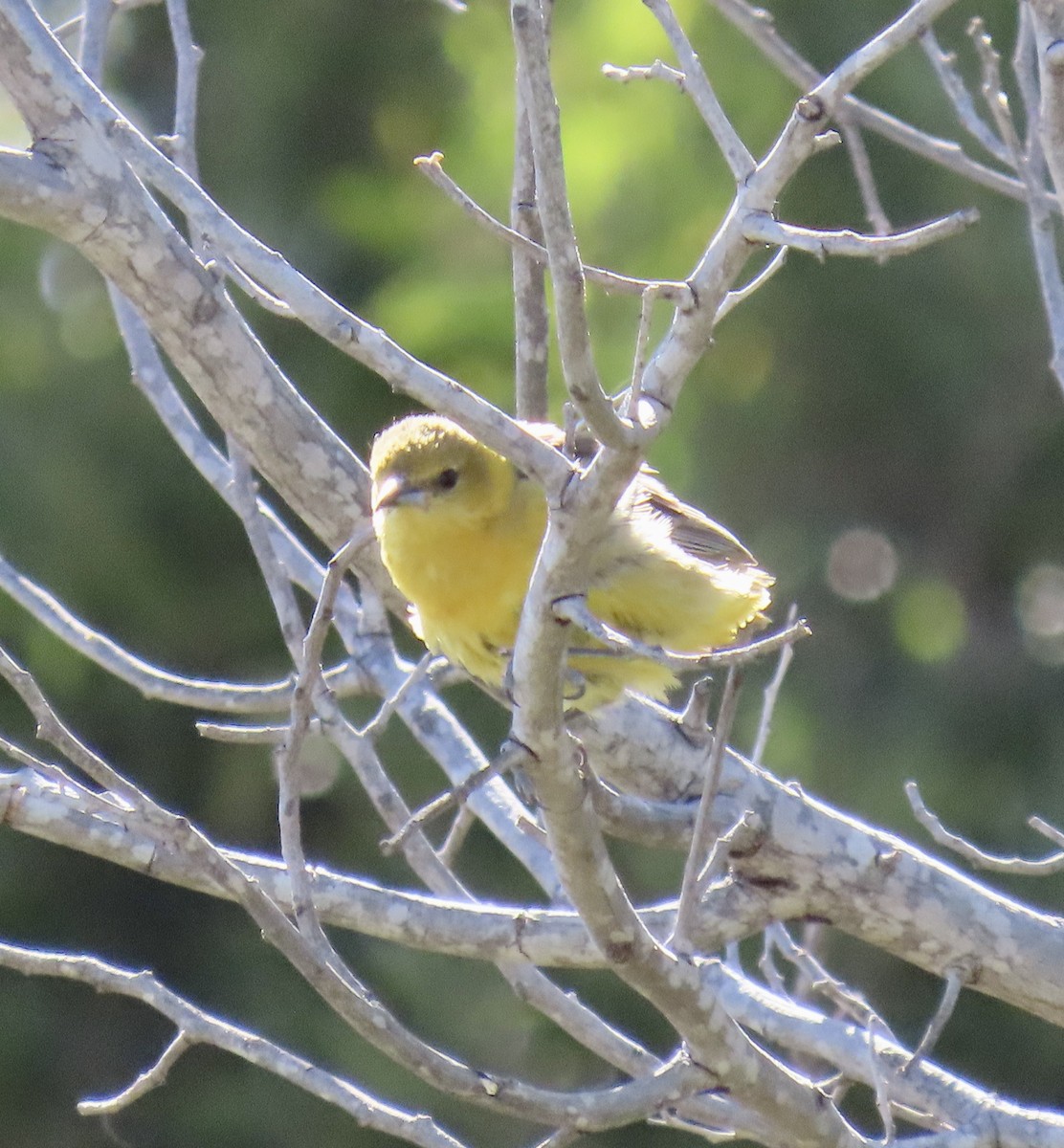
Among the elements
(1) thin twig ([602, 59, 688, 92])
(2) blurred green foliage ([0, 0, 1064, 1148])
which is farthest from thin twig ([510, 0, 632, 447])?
(2) blurred green foliage ([0, 0, 1064, 1148])

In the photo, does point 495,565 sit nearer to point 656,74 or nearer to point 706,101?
point 656,74

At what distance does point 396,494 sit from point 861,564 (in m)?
3.95

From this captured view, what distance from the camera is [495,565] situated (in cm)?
334

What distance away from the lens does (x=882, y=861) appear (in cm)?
333

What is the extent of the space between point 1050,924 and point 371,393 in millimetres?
4607

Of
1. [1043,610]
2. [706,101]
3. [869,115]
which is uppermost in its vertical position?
[869,115]

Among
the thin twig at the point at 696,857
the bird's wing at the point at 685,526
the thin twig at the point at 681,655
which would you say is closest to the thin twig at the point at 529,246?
the thin twig at the point at 681,655

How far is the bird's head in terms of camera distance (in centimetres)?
345

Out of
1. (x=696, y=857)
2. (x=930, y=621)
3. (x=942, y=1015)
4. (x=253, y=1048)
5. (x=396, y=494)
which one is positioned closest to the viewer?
(x=696, y=857)

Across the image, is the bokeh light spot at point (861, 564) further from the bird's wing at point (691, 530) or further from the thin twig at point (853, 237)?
the thin twig at point (853, 237)

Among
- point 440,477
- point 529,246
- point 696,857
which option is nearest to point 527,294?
point 440,477

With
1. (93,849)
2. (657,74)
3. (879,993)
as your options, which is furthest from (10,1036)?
(657,74)

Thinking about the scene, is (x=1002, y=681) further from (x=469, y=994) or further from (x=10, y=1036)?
(x=10, y=1036)

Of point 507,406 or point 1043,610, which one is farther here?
point 1043,610
